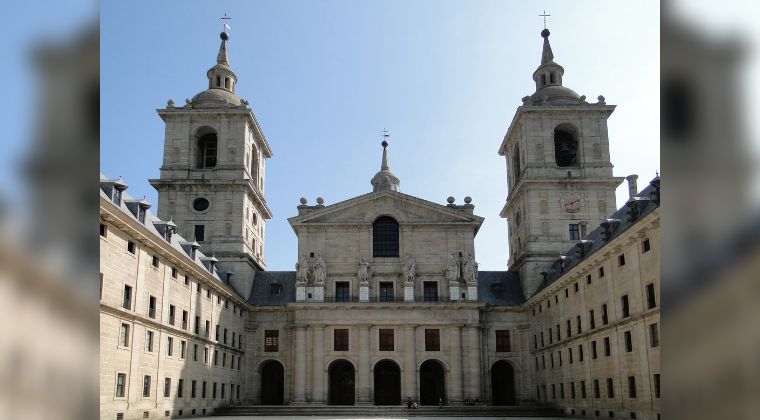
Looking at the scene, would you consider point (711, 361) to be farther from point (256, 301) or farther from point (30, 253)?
point (256, 301)

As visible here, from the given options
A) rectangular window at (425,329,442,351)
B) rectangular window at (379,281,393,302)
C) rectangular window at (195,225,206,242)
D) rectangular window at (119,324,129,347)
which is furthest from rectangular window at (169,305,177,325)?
rectangular window at (425,329,442,351)

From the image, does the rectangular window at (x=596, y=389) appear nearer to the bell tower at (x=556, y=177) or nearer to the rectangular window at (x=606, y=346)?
the rectangular window at (x=606, y=346)

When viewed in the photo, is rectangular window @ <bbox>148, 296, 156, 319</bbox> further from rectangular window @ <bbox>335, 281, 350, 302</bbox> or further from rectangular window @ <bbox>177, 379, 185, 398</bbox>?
rectangular window @ <bbox>335, 281, 350, 302</bbox>

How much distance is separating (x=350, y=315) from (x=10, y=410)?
52830 millimetres

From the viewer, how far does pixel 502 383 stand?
59.8 meters

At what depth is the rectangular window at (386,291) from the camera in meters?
57.3

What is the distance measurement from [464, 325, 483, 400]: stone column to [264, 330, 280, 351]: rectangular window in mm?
16774

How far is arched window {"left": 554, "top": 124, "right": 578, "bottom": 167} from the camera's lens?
6328 cm

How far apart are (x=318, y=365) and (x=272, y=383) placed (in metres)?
7.95

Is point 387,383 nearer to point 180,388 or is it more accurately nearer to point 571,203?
point 180,388

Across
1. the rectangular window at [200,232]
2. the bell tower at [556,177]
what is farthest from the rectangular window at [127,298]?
the bell tower at [556,177]

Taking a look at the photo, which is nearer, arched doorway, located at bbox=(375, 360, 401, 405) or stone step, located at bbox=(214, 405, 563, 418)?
stone step, located at bbox=(214, 405, 563, 418)

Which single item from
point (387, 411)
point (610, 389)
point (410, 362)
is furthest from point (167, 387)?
point (610, 389)

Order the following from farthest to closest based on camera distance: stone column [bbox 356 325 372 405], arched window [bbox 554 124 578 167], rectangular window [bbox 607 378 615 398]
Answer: arched window [bbox 554 124 578 167]
stone column [bbox 356 325 372 405]
rectangular window [bbox 607 378 615 398]
